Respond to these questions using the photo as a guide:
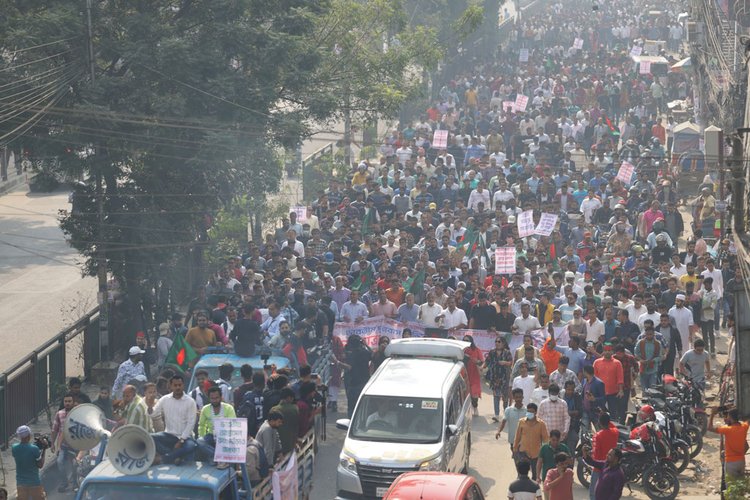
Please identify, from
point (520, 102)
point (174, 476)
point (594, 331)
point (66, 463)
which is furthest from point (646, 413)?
point (520, 102)

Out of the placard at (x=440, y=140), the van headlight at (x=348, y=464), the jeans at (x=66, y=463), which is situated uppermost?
the placard at (x=440, y=140)

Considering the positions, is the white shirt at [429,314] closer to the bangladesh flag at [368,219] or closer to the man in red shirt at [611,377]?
the man in red shirt at [611,377]

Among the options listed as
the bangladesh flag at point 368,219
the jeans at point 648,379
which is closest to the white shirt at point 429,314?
the jeans at point 648,379

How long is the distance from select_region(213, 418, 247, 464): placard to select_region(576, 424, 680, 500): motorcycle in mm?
5665

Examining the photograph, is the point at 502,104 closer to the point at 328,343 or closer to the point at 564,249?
the point at 564,249

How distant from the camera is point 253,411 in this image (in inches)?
Answer: 630

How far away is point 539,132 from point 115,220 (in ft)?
57.0

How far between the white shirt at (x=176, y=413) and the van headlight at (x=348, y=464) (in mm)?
1941

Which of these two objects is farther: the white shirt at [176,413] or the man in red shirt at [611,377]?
the man in red shirt at [611,377]

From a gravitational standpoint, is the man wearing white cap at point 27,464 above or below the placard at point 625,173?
below

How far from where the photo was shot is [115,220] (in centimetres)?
2494

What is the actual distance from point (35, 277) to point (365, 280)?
12.3 m

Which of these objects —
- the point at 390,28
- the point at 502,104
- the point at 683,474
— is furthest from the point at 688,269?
the point at 502,104

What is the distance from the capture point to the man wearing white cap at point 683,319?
21359 mm
